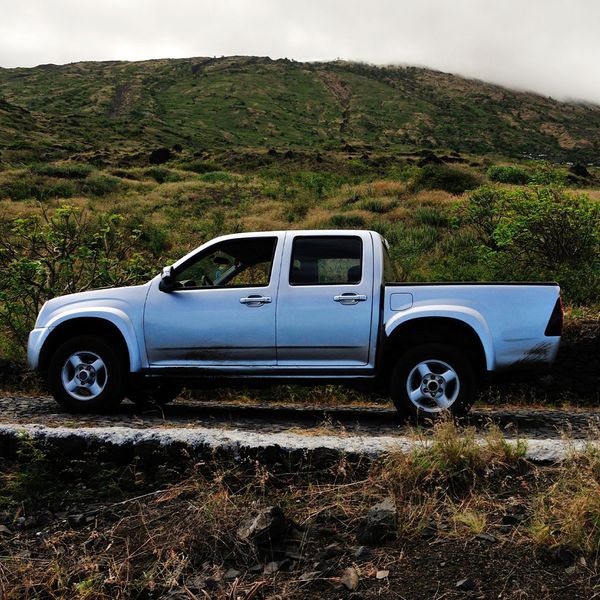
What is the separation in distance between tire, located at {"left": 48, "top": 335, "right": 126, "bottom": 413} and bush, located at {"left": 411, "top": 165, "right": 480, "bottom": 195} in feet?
64.8

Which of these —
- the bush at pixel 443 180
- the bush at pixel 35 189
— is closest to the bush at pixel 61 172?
the bush at pixel 35 189

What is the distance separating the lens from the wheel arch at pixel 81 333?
6586 mm

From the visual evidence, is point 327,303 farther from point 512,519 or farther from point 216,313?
point 512,519

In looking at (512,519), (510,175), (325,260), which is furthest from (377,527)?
(510,175)

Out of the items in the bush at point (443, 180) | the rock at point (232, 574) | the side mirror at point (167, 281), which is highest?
the bush at point (443, 180)

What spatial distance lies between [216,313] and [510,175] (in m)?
24.8

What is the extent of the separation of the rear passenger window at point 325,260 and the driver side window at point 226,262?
30 centimetres

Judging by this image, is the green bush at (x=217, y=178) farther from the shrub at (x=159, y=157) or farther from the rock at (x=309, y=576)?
the rock at (x=309, y=576)

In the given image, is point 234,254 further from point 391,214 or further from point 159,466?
point 391,214

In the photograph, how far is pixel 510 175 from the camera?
28281mm

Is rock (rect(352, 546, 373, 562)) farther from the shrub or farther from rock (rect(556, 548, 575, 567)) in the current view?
the shrub

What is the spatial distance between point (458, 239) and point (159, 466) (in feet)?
40.0

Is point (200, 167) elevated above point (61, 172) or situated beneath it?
elevated above

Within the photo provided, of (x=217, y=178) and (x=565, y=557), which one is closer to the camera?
(x=565, y=557)
